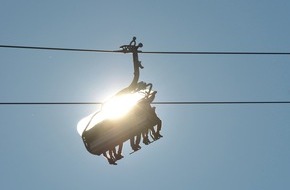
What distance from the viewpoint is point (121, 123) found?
5.62 metres

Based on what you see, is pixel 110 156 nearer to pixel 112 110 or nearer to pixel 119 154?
pixel 119 154

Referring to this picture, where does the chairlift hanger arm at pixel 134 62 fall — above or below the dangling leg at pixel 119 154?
above

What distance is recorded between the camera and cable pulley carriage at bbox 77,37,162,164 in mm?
5625

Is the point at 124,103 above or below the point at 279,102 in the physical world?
below

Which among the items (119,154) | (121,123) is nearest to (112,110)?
(121,123)

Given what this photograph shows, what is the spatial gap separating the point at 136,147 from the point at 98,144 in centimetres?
53

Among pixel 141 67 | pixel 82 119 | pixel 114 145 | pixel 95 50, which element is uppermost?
pixel 95 50

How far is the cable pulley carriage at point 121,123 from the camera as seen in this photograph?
5.62 metres

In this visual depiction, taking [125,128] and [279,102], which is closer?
[125,128]

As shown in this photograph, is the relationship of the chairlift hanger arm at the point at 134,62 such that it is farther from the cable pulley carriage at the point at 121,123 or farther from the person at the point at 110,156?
the person at the point at 110,156

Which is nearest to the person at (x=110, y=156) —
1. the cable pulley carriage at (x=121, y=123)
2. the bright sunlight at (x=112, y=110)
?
the cable pulley carriage at (x=121, y=123)

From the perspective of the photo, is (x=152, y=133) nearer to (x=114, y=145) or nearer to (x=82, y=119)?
(x=114, y=145)

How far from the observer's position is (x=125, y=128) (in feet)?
18.4

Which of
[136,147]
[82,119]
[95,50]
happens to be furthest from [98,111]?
[95,50]
